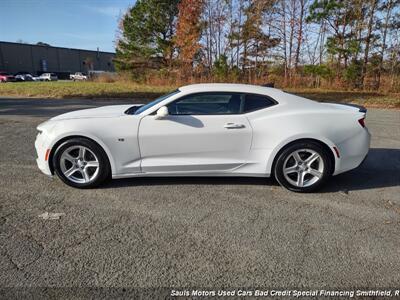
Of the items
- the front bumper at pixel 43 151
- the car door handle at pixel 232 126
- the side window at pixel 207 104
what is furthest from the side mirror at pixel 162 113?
the front bumper at pixel 43 151

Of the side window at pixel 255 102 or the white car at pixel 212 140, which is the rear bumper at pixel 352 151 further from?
the side window at pixel 255 102

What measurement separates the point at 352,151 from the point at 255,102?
143 cm

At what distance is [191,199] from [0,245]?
1947mm

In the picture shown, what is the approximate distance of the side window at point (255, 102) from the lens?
367cm

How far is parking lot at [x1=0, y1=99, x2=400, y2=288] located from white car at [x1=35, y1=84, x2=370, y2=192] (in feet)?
0.90

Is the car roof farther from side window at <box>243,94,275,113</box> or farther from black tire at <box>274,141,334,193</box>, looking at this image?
black tire at <box>274,141,334,193</box>

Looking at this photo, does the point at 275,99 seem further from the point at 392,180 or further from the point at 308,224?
the point at 392,180

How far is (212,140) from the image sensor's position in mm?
3592

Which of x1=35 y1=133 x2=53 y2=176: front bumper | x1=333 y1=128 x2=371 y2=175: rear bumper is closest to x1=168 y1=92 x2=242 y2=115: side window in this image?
x1=333 y1=128 x2=371 y2=175: rear bumper

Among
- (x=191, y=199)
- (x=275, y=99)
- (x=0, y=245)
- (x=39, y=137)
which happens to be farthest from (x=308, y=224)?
(x=39, y=137)

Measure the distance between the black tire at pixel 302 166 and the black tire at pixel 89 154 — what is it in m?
2.24

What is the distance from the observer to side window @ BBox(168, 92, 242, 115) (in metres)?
3.67

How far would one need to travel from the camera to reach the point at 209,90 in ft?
12.2

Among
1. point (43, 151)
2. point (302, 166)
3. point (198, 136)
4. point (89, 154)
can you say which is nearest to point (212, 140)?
point (198, 136)
